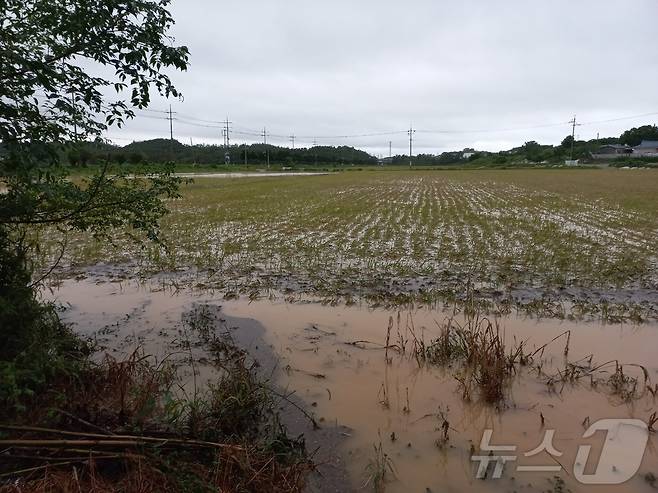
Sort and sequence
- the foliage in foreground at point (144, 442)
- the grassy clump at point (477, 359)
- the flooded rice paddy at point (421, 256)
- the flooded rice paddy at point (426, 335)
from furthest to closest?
the flooded rice paddy at point (421, 256) < the grassy clump at point (477, 359) < the flooded rice paddy at point (426, 335) < the foliage in foreground at point (144, 442)

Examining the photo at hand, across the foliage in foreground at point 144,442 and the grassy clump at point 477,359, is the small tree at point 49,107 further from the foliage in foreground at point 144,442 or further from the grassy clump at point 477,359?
the grassy clump at point 477,359

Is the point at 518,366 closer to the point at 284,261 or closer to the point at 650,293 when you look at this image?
the point at 650,293

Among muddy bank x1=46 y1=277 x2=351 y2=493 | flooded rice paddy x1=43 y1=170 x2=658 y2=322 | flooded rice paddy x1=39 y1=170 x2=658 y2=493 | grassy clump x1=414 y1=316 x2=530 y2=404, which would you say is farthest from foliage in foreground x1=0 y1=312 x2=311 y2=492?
flooded rice paddy x1=43 y1=170 x2=658 y2=322

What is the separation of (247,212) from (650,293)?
13227 millimetres

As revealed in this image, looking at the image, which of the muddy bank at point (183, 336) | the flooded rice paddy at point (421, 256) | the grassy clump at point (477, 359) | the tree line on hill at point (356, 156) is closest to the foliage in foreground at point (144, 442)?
the muddy bank at point (183, 336)

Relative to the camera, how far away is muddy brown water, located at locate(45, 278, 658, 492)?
10.6 ft

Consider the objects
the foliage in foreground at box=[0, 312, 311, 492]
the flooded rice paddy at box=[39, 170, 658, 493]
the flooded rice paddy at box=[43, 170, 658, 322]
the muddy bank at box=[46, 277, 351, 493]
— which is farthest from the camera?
the flooded rice paddy at box=[43, 170, 658, 322]

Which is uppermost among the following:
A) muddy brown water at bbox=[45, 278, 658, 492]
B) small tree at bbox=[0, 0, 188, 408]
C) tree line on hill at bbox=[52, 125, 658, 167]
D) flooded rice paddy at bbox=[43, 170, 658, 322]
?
tree line on hill at bbox=[52, 125, 658, 167]

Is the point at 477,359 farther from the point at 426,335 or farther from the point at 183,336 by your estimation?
the point at 183,336

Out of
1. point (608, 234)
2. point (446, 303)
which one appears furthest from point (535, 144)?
point (446, 303)

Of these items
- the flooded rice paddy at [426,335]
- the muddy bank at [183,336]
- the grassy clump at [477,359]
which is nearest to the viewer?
the flooded rice paddy at [426,335]

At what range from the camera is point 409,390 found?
14.0 ft

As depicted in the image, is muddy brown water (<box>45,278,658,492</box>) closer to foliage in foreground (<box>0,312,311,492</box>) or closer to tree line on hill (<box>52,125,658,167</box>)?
foliage in foreground (<box>0,312,311,492</box>)

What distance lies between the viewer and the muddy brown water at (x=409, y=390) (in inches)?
127
